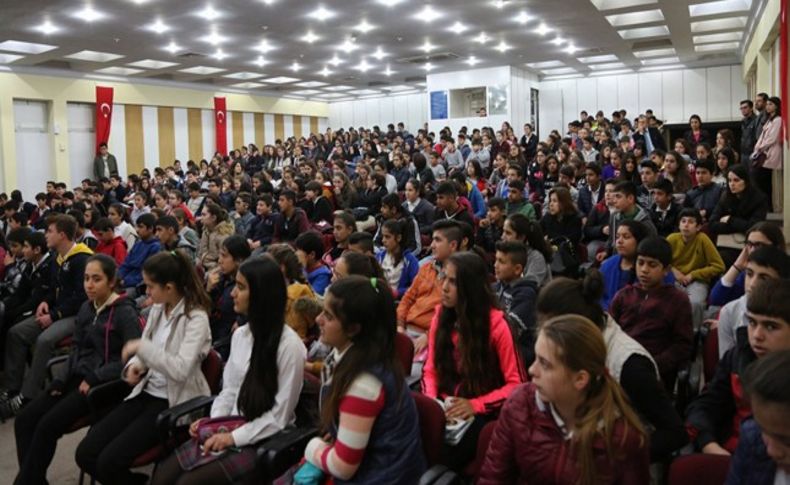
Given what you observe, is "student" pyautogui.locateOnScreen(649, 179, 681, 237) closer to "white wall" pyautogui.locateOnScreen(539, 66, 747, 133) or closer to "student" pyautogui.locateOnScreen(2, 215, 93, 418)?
"student" pyautogui.locateOnScreen(2, 215, 93, 418)

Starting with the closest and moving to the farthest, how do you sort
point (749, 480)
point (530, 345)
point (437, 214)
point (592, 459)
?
point (749, 480)
point (592, 459)
point (530, 345)
point (437, 214)

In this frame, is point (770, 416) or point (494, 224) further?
point (494, 224)

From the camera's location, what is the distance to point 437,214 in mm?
6809

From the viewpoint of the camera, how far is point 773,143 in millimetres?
7461

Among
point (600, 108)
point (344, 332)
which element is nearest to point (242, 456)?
point (344, 332)

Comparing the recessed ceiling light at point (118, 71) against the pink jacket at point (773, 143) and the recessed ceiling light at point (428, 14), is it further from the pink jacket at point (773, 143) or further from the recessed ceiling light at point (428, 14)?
the pink jacket at point (773, 143)

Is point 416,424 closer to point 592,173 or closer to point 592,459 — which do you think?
point 592,459

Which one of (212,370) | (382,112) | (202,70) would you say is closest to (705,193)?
(212,370)

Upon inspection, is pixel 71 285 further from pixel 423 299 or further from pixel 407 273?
pixel 423 299

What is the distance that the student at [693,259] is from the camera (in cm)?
423

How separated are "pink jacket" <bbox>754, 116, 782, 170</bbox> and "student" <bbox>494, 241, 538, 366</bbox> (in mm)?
5505

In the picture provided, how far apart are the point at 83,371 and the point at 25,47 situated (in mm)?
12413

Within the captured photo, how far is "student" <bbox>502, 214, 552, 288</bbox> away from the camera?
425cm

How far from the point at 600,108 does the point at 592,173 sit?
13908 mm
